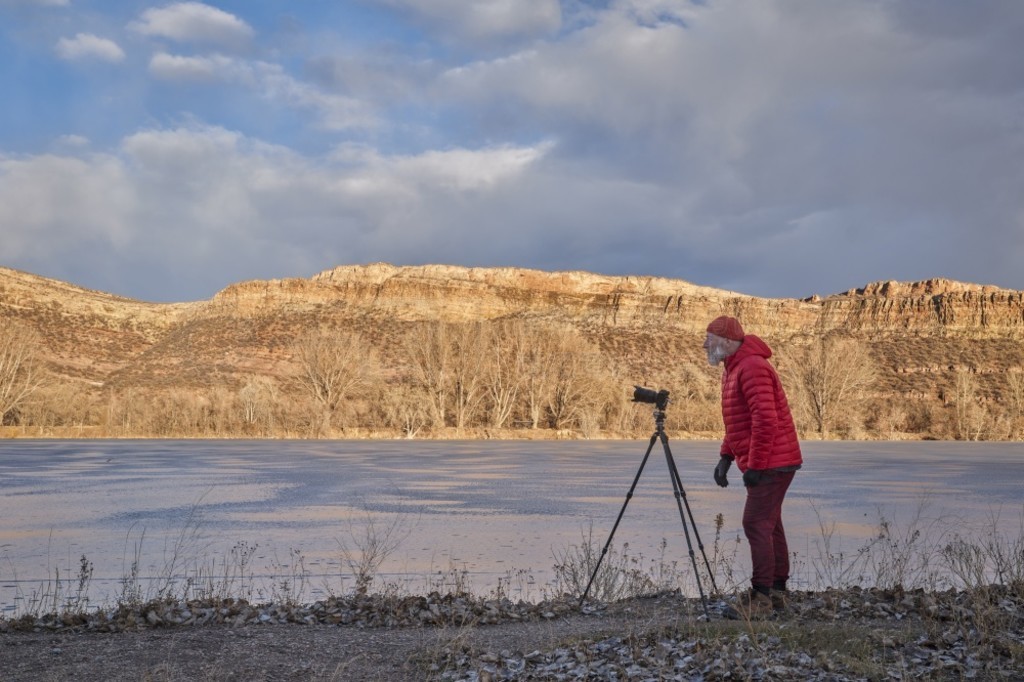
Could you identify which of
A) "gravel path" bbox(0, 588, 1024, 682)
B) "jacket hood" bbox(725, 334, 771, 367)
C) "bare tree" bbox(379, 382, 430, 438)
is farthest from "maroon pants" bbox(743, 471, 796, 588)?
"bare tree" bbox(379, 382, 430, 438)

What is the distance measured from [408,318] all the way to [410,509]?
8221 centimetres

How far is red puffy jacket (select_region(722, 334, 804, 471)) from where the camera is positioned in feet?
22.1

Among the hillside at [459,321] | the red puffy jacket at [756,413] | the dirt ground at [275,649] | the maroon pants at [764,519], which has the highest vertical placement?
the hillside at [459,321]

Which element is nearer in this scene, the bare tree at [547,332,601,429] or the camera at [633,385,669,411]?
the camera at [633,385,669,411]

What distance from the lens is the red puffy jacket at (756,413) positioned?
22.1 feet

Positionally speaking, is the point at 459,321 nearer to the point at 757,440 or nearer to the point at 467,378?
the point at 467,378

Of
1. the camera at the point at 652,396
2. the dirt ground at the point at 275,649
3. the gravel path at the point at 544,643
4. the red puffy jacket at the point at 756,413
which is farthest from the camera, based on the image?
the camera at the point at 652,396

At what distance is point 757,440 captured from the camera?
6746 millimetres

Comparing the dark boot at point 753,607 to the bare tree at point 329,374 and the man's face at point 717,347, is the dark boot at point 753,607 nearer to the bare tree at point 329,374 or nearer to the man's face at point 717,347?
the man's face at point 717,347

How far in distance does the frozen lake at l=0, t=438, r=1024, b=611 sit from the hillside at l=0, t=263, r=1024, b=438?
5143 centimetres

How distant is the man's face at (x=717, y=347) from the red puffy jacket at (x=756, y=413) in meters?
0.07

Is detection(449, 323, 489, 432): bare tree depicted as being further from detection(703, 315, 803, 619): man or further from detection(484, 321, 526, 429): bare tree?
detection(703, 315, 803, 619): man

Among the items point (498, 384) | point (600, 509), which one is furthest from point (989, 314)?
point (600, 509)

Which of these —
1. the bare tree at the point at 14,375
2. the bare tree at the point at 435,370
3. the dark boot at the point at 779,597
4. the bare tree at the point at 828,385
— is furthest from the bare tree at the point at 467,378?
the dark boot at the point at 779,597
